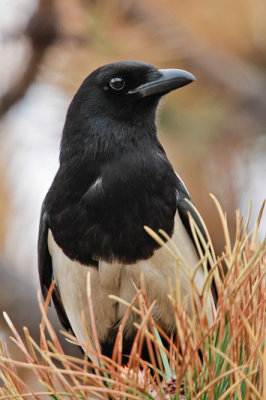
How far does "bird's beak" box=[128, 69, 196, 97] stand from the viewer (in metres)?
2.48

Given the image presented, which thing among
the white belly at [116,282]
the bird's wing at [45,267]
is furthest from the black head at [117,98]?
the white belly at [116,282]

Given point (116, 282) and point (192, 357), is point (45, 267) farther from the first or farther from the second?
point (192, 357)

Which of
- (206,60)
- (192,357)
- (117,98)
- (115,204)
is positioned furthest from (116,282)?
(192,357)

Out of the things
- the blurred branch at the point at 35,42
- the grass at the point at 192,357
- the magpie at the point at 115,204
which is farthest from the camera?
the blurred branch at the point at 35,42

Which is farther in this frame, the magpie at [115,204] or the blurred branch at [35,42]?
the blurred branch at [35,42]

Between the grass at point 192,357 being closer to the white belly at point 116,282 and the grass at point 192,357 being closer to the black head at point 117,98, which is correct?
the white belly at point 116,282

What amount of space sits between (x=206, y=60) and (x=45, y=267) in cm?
105

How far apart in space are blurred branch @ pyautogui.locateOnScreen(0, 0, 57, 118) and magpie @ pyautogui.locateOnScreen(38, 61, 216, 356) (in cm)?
21

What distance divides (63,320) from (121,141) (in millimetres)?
886

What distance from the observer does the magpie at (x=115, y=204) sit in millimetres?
2438

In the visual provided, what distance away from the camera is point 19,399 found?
1.41 metres

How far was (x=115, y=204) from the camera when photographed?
2.44 metres

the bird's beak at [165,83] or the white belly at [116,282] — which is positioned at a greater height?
the bird's beak at [165,83]

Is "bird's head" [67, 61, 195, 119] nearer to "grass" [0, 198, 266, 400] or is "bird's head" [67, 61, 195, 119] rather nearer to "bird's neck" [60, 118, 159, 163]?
"bird's neck" [60, 118, 159, 163]
